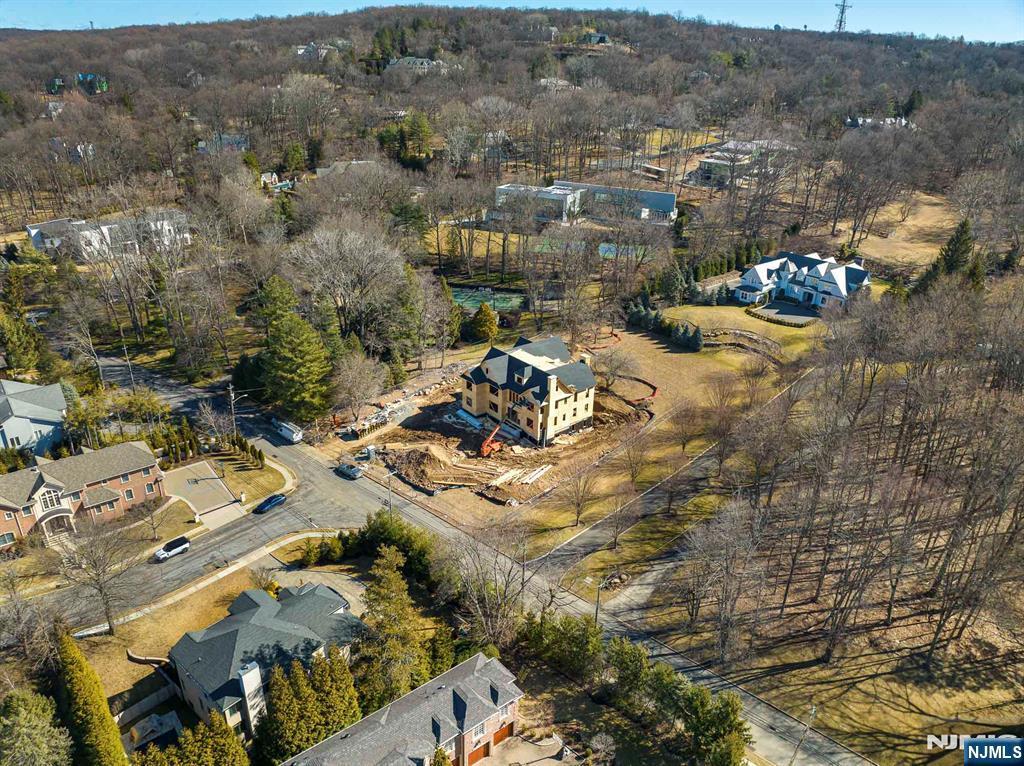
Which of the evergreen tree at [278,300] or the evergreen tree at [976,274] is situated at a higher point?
the evergreen tree at [976,274]

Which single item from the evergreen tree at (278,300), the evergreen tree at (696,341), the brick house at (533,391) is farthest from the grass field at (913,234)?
the evergreen tree at (278,300)

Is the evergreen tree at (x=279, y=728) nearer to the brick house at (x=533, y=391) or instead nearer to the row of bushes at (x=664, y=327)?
the brick house at (x=533, y=391)

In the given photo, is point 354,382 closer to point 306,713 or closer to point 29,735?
point 306,713

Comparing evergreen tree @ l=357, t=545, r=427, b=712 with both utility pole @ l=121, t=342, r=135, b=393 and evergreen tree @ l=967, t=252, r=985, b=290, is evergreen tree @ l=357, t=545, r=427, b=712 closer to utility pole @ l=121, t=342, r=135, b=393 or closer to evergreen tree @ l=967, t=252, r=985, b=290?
utility pole @ l=121, t=342, r=135, b=393

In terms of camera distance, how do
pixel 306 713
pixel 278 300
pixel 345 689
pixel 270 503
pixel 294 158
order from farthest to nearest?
pixel 294 158 < pixel 278 300 < pixel 270 503 < pixel 345 689 < pixel 306 713

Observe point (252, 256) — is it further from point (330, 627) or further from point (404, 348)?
point (330, 627)

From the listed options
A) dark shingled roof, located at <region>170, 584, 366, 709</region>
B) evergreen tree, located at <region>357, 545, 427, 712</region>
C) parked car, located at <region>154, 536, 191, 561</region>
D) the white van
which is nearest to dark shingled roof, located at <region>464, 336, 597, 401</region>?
the white van

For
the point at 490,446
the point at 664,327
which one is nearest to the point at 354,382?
the point at 490,446
